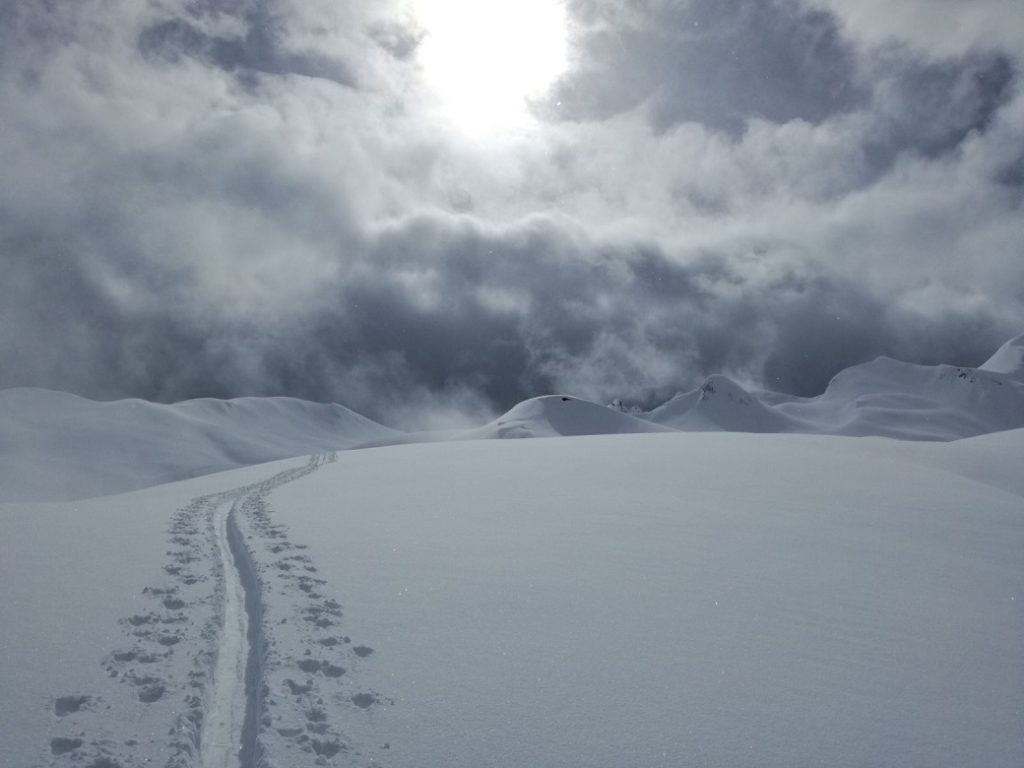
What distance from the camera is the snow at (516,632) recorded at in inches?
187

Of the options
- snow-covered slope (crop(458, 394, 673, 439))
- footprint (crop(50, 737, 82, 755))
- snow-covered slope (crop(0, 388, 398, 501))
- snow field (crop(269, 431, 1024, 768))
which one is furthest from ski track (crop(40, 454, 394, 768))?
snow-covered slope (crop(458, 394, 673, 439))

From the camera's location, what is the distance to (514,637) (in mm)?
6387

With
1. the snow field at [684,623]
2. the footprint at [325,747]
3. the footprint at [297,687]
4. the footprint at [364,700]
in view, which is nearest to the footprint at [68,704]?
the footprint at [297,687]

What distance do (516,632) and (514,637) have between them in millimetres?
123

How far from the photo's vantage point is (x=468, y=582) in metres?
8.00

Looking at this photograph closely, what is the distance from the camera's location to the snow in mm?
4750

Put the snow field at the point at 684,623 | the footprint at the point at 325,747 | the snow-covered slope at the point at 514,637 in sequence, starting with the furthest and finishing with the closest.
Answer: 1. the snow field at the point at 684,623
2. the snow-covered slope at the point at 514,637
3. the footprint at the point at 325,747

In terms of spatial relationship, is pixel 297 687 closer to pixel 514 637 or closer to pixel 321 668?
pixel 321 668

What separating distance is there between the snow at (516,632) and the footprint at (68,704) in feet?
0.04

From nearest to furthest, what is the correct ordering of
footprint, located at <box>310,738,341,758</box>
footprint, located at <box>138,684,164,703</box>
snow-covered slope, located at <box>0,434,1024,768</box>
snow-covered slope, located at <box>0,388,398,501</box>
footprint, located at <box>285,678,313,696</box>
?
footprint, located at <box>310,738,341,758</box> → snow-covered slope, located at <box>0,434,1024,768</box> → footprint, located at <box>138,684,164,703</box> → footprint, located at <box>285,678,313,696</box> → snow-covered slope, located at <box>0,388,398,501</box>

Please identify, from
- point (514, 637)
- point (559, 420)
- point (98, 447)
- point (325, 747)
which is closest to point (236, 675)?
point (325, 747)

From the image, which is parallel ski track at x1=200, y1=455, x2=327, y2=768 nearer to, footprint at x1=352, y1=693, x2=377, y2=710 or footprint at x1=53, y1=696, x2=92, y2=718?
footprint at x1=352, y1=693, x2=377, y2=710

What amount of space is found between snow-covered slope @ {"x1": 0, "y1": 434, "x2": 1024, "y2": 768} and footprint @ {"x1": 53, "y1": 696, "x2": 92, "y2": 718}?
20 millimetres

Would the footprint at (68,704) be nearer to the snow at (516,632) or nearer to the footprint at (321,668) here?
the snow at (516,632)
